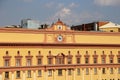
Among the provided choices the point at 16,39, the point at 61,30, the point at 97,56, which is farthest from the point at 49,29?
the point at 97,56

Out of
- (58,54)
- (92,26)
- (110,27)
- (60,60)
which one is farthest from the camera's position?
(92,26)

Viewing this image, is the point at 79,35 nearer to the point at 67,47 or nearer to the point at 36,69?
the point at 67,47

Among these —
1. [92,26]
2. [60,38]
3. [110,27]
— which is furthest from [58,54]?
[92,26]

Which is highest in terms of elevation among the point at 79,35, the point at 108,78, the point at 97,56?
the point at 79,35

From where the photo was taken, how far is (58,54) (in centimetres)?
5628

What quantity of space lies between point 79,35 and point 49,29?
5717 mm

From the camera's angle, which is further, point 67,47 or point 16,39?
point 67,47

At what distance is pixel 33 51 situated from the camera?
54000 millimetres

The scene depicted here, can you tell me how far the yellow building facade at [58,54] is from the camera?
52.0 m

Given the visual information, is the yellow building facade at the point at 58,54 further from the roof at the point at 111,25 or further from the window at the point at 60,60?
the roof at the point at 111,25

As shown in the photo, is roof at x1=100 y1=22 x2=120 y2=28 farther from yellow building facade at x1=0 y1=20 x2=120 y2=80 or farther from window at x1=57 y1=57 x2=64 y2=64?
window at x1=57 y1=57 x2=64 y2=64

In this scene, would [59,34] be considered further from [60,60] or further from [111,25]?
[111,25]

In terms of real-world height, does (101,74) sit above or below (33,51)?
below

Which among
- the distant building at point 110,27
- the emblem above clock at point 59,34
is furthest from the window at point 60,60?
the distant building at point 110,27
